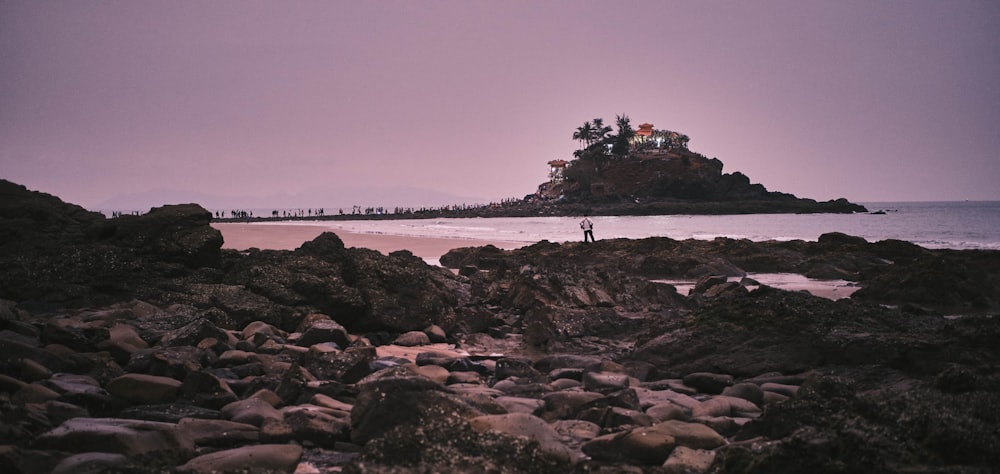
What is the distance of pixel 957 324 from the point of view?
21.5 ft

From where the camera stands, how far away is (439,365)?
24.1 feet

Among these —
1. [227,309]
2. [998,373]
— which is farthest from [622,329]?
[227,309]

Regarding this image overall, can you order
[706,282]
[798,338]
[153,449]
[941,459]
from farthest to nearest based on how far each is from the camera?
[706,282]
[798,338]
[153,449]
[941,459]

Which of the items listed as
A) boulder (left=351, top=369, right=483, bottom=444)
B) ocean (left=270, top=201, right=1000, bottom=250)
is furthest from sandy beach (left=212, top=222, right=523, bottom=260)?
boulder (left=351, top=369, right=483, bottom=444)

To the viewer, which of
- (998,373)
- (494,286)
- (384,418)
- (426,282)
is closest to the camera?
(384,418)

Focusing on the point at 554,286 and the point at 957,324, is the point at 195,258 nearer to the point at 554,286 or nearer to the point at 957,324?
the point at 554,286

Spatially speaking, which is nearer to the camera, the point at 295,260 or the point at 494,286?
the point at 295,260

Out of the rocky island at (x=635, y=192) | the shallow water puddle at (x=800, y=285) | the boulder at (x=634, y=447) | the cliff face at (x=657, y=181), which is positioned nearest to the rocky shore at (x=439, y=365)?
the boulder at (x=634, y=447)

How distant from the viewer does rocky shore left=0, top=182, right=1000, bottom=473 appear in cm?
385

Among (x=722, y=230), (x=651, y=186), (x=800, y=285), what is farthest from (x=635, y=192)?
(x=800, y=285)

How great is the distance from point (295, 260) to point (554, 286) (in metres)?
4.19

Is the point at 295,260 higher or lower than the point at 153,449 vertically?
higher

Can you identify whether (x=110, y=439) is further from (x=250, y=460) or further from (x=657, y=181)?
(x=657, y=181)

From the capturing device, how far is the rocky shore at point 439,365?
3854 millimetres
